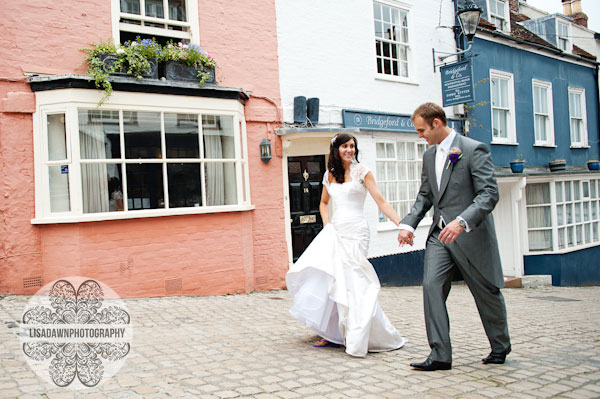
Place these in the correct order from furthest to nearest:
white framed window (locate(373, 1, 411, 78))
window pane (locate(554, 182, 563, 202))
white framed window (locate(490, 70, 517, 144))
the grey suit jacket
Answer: window pane (locate(554, 182, 563, 202))
white framed window (locate(490, 70, 517, 144))
white framed window (locate(373, 1, 411, 78))
the grey suit jacket

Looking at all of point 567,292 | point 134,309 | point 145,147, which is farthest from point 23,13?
point 567,292

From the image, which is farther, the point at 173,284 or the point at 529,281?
the point at 529,281

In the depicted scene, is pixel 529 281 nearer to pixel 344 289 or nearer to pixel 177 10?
pixel 344 289

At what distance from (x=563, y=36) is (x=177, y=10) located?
14409 mm

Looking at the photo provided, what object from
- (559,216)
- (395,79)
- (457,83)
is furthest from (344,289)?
(559,216)

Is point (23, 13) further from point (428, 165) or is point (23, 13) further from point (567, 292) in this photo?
point (567, 292)

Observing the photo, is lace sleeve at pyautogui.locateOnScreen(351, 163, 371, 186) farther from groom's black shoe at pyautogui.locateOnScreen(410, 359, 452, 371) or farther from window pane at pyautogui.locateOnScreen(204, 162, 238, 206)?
window pane at pyautogui.locateOnScreen(204, 162, 238, 206)

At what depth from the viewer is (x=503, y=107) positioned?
14.2 m

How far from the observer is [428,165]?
4301 mm

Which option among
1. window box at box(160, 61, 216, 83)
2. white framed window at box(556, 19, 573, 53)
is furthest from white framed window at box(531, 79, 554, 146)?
window box at box(160, 61, 216, 83)

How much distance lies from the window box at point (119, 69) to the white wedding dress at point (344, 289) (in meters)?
4.07

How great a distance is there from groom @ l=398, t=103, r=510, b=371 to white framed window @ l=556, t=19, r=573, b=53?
15.5 meters

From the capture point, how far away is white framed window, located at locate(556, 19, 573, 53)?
16953mm

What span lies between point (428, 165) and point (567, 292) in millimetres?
10084
